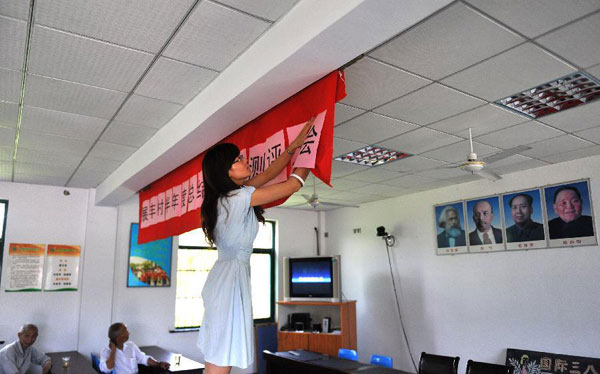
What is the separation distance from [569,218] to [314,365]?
10.9 ft

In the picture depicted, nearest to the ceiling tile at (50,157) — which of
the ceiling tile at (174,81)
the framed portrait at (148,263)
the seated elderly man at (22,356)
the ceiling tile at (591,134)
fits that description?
the framed portrait at (148,263)

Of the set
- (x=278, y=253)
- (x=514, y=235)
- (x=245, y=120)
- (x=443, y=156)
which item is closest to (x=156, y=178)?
(x=245, y=120)

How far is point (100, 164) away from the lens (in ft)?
17.0

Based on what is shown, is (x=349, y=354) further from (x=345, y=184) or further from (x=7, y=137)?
(x=7, y=137)

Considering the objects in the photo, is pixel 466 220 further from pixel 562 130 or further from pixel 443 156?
pixel 562 130

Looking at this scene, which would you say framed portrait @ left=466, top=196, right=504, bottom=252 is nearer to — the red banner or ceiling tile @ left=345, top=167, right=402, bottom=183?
ceiling tile @ left=345, top=167, right=402, bottom=183

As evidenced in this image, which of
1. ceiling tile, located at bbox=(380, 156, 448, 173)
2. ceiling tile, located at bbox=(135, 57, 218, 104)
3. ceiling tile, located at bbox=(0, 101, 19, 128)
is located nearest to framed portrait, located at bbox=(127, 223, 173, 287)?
ceiling tile, located at bbox=(0, 101, 19, 128)

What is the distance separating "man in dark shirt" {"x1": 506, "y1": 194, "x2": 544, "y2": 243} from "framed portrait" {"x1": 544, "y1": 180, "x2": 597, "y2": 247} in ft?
0.51

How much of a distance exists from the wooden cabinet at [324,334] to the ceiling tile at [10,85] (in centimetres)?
494

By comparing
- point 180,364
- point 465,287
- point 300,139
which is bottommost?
point 180,364

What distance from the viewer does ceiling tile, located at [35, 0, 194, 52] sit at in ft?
7.34

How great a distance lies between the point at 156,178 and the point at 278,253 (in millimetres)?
3747

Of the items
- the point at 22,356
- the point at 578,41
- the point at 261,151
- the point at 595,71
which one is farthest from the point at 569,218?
the point at 22,356

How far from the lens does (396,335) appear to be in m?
6.89
